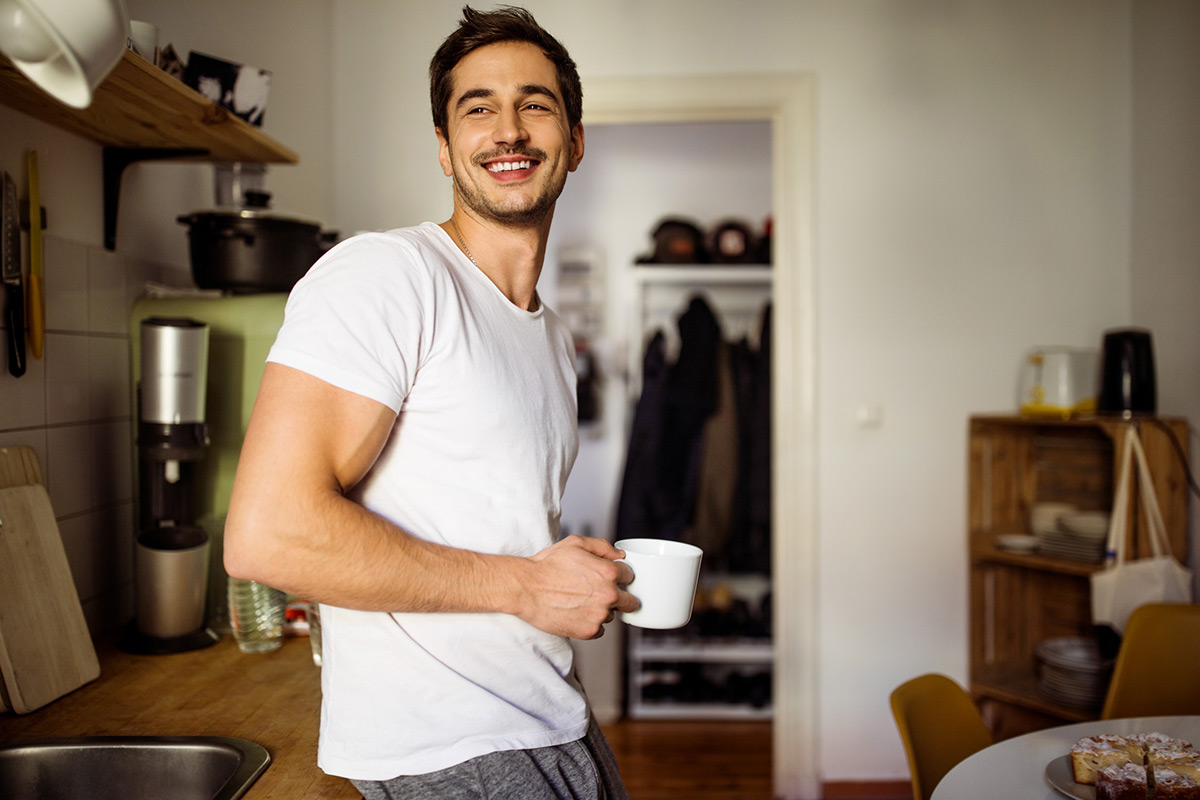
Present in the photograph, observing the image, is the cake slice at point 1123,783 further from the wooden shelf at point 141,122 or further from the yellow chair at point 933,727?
the wooden shelf at point 141,122

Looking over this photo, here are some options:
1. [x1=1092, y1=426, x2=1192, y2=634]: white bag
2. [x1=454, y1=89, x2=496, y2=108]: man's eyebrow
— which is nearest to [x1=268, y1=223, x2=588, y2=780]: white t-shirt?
[x1=454, y1=89, x2=496, y2=108]: man's eyebrow

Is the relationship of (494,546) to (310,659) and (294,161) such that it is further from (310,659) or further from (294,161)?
(294,161)

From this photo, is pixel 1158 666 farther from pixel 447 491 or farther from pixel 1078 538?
pixel 447 491

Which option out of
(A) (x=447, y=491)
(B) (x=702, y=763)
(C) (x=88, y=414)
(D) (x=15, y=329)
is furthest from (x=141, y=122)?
(B) (x=702, y=763)

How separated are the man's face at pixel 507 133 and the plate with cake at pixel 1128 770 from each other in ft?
3.31

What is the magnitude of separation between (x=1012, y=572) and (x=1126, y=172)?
130 cm

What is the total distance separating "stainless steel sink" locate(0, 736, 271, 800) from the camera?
1.09 meters

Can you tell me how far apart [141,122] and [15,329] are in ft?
1.33

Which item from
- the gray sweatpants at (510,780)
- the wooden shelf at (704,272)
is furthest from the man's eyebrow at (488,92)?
the wooden shelf at (704,272)

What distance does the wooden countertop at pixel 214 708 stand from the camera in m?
1.05

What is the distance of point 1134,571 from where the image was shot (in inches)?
81.5

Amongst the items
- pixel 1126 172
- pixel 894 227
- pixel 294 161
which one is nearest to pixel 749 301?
pixel 894 227

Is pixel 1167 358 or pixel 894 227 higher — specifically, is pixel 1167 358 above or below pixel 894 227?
below

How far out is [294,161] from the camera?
177 centimetres
